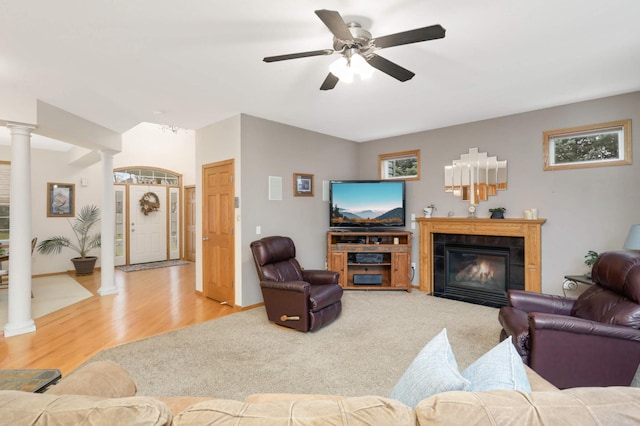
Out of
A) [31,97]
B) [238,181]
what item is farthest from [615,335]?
[31,97]

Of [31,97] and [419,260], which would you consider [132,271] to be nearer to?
[31,97]

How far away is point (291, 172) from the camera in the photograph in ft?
15.9

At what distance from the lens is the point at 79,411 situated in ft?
2.30

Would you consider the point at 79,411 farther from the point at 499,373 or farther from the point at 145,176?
the point at 145,176

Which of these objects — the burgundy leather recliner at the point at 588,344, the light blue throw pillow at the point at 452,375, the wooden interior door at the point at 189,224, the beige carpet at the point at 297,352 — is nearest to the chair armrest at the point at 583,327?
the burgundy leather recliner at the point at 588,344

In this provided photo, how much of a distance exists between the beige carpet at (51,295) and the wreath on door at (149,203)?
7.00ft

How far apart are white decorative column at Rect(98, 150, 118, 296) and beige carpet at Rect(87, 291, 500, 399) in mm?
2386

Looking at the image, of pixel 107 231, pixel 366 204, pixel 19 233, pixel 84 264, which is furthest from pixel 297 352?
pixel 84 264

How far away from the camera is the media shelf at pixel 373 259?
510 centimetres

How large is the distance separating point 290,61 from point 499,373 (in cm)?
263

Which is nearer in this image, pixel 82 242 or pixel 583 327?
pixel 583 327

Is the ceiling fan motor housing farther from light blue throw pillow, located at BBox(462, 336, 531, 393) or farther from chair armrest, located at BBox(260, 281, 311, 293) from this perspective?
chair armrest, located at BBox(260, 281, 311, 293)

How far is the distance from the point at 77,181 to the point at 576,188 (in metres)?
9.01

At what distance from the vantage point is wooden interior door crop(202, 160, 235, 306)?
171 inches
